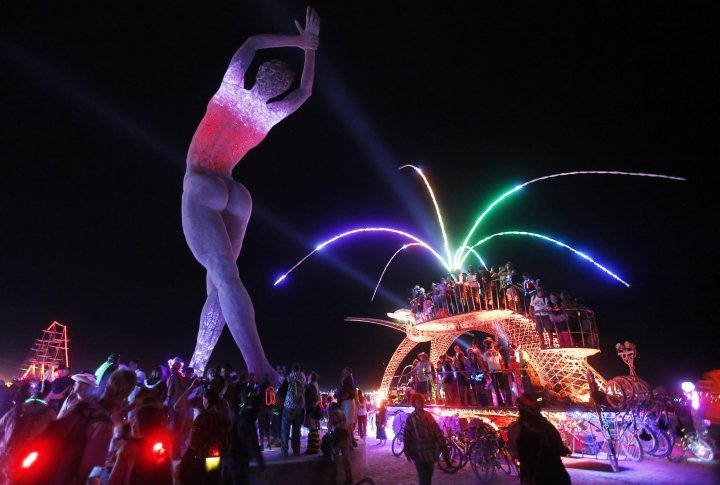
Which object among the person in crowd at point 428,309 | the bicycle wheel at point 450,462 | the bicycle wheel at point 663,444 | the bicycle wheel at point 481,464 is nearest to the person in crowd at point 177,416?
the bicycle wheel at point 450,462

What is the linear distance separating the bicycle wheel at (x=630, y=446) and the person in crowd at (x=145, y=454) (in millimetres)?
11202

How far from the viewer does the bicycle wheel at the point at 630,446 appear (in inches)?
397

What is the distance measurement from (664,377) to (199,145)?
29.4 m

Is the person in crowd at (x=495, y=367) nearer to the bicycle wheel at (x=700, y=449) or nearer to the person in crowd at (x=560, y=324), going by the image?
the person in crowd at (x=560, y=324)

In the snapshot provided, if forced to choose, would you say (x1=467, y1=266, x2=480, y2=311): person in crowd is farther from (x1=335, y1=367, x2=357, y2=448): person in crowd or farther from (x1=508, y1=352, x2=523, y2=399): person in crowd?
(x1=335, y1=367, x2=357, y2=448): person in crowd

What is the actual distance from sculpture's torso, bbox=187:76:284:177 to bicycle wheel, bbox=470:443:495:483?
29.7ft

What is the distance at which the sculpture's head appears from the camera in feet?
35.5

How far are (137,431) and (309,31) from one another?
1051 centimetres

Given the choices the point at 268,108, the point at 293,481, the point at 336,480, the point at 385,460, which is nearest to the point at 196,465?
the point at 293,481

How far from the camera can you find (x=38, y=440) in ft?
9.69

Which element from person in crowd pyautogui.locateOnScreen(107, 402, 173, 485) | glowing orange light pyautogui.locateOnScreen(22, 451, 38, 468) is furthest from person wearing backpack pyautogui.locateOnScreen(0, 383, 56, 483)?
person in crowd pyautogui.locateOnScreen(107, 402, 173, 485)

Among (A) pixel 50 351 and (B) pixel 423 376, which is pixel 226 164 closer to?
(B) pixel 423 376

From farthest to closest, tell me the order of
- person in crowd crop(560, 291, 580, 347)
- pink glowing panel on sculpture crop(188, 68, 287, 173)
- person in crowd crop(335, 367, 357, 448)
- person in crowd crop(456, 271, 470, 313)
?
1. person in crowd crop(456, 271, 470, 313)
2. person in crowd crop(560, 291, 580, 347)
3. pink glowing panel on sculpture crop(188, 68, 287, 173)
4. person in crowd crop(335, 367, 357, 448)

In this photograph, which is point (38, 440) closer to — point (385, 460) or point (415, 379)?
point (385, 460)
